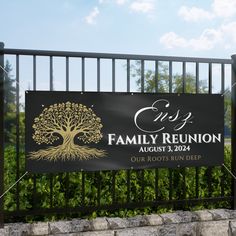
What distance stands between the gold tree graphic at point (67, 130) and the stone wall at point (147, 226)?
0.74 m

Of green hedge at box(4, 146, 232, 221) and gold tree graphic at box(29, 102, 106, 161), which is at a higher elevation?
gold tree graphic at box(29, 102, 106, 161)

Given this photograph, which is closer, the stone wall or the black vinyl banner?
the stone wall

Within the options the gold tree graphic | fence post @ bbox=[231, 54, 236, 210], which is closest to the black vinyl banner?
the gold tree graphic

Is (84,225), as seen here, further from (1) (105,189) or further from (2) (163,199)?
(2) (163,199)

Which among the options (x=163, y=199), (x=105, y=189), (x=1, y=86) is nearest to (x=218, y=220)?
(x=163, y=199)

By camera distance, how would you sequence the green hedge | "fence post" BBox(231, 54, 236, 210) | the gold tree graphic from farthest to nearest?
"fence post" BBox(231, 54, 236, 210), the green hedge, the gold tree graphic

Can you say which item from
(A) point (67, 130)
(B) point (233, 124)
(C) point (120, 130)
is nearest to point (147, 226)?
(C) point (120, 130)

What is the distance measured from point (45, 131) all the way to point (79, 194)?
2.87 ft

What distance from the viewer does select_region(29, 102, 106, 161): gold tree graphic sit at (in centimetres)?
460

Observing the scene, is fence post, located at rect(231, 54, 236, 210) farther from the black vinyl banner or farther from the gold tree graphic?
the gold tree graphic

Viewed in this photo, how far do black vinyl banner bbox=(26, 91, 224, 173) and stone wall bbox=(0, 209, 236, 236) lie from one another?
594 mm

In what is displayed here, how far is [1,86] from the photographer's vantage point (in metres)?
4.46

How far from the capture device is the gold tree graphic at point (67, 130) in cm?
460

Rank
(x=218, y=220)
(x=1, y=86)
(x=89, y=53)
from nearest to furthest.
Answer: (x=1, y=86)
(x=89, y=53)
(x=218, y=220)
